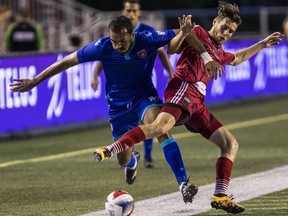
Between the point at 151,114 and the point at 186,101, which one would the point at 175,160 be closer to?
the point at 151,114

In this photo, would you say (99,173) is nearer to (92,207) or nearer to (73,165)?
(73,165)

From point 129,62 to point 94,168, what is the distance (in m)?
3.84

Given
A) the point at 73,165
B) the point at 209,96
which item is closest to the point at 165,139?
the point at 73,165

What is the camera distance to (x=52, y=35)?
26.3 meters

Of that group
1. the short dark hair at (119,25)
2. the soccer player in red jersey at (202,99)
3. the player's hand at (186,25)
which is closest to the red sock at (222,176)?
the soccer player in red jersey at (202,99)

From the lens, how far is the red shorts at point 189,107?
395 inches

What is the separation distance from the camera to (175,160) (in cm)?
1047

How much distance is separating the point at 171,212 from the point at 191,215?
0.29 metres

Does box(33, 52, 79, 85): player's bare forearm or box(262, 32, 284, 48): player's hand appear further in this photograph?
box(262, 32, 284, 48): player's hand

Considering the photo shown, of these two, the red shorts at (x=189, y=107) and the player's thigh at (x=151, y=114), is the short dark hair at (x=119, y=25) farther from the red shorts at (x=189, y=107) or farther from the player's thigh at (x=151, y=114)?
the player's thigh at (x=151, y=114)

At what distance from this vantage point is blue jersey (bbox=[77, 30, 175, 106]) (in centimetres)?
1051

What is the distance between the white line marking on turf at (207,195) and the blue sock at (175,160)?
1.10 ft

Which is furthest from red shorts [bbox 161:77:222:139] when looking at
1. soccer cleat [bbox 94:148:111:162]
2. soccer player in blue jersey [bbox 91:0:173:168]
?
soccer player in blue jersey [bbox 91:0:173:168]

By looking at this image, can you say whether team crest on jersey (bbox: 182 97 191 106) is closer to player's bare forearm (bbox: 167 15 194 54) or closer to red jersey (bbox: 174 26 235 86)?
red jersey (bbox: 174 26 235 86)
